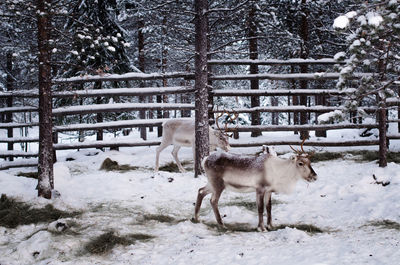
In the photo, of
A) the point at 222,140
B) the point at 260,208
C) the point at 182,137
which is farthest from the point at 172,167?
the point at 260,208

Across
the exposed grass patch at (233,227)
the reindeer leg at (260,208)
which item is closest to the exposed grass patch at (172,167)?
the exposed grass patch at (233,227)

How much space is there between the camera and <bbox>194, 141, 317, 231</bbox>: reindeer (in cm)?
489

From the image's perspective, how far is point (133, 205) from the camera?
584 centimetres

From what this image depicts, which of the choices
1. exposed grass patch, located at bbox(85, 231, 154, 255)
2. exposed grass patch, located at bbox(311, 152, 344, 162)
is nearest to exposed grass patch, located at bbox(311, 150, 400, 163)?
exposed grass patch, located at bbox(311, 152, 344, 162)

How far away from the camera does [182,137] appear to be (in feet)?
27.0

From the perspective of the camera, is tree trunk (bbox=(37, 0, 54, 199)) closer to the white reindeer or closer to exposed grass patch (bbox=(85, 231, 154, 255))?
exposed grass patch (bbox=(85, 231, 154, 255))

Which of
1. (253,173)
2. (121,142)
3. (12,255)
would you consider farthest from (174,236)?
(121,142)

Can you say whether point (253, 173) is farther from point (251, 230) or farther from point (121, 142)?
point (121, 142)

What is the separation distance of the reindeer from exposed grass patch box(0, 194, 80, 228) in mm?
2143

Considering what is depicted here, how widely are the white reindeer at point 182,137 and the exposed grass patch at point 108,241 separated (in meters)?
3.63

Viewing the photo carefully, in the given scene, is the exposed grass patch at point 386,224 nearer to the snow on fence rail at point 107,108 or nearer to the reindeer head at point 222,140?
the reindeer head at point 222,140

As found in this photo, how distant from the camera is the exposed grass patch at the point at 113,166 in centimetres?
813

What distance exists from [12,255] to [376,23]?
435 centimetres

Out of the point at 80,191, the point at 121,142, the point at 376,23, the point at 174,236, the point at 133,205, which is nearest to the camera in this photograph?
the point at 376,23
